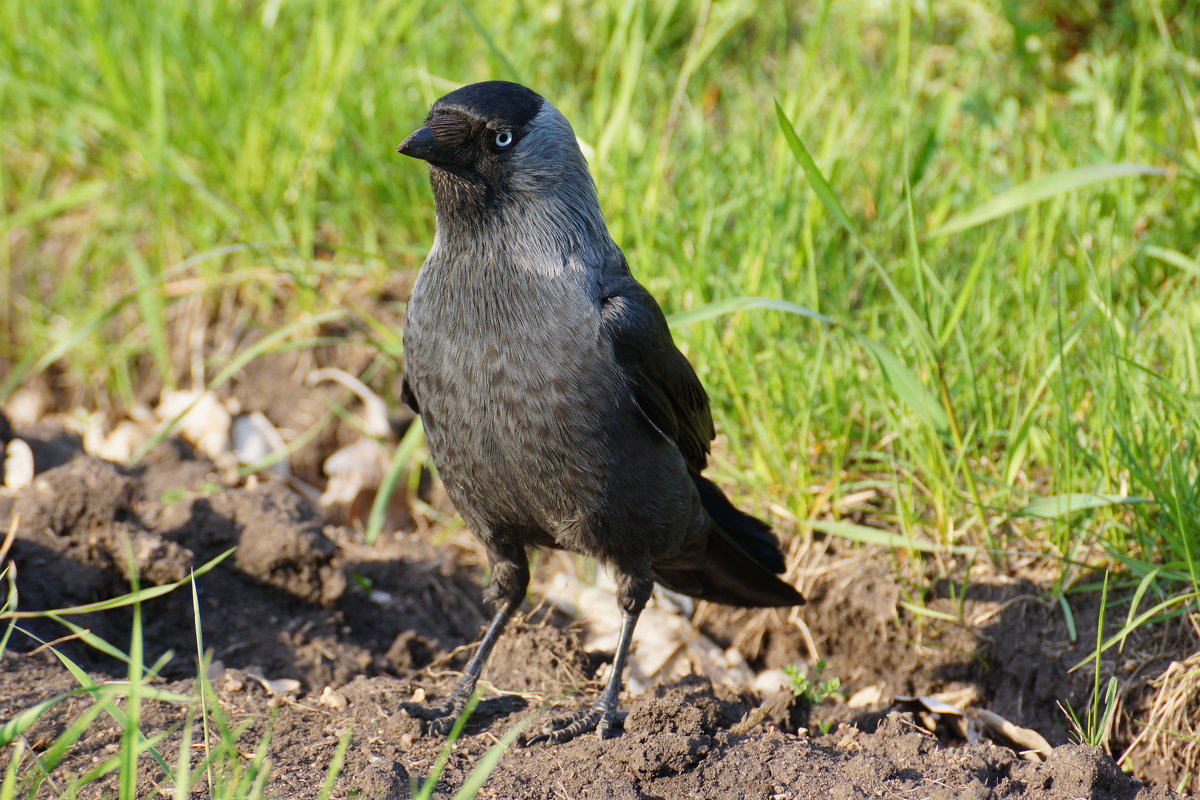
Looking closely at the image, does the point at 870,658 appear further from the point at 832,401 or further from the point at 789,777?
the point at 789,777

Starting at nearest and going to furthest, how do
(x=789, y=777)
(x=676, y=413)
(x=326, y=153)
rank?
(x=789, y=777)
(x=676, y=413)
(x=326, y=153)

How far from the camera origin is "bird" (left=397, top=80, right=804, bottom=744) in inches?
116

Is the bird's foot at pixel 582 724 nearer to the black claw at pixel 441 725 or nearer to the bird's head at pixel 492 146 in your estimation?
the black claw at pixel 441 725

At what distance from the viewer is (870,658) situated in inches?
147

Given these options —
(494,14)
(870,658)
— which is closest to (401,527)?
(870,658)

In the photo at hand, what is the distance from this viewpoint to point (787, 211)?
4301 mm

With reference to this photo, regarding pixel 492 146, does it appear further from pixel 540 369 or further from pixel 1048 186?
pixel 1048 186

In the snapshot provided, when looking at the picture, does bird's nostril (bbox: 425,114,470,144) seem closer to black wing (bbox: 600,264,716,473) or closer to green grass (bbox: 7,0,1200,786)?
black wing (bbox: 600,264,716,473)

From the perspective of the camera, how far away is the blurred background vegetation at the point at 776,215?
11.9 feet

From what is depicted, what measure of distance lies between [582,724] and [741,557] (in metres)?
0.77

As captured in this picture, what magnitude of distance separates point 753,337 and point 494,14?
7.92 feet

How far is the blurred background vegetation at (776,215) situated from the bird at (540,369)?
483 millimetres

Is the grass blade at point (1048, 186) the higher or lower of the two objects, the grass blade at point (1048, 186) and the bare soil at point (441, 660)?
the higher

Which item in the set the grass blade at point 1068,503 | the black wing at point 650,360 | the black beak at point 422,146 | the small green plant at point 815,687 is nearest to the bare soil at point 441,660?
the small green plant at point 815,687
